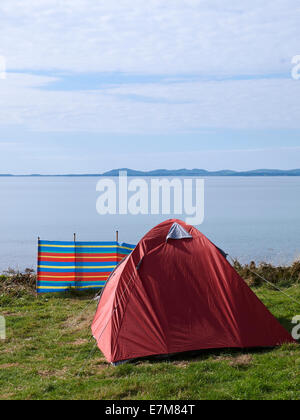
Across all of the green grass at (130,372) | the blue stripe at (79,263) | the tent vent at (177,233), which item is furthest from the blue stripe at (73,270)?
the tent vent at (177,233)

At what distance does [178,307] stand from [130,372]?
1.48 m

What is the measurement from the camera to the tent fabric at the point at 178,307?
27.6 feet

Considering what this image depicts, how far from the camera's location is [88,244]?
15141 mm

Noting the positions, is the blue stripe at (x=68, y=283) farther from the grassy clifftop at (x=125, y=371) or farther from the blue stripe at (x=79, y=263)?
the grassy clifftop at (x=125, y=371)

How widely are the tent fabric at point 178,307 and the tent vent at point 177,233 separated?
0.09m

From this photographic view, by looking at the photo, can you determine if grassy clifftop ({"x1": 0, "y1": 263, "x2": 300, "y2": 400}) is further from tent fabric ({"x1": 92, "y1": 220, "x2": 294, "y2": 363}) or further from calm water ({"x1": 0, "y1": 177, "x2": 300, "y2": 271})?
calm water ({"x1": 0, "y1": 177, "x2": 300, "y2": 271})

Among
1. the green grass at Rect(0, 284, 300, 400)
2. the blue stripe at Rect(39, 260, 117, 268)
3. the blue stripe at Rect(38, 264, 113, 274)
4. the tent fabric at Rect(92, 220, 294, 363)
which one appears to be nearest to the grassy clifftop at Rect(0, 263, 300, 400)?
the green grass at Rect(0, 284, 300, 400)

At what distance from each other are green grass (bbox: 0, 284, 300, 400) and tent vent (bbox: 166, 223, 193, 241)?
7.31ft

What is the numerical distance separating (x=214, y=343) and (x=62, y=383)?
8.71ft

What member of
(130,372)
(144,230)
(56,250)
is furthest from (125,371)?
(144,230)

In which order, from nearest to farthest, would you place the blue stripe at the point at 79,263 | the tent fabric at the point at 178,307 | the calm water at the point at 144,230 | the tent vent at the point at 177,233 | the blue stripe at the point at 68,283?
the tent fabric at the point at 178,307, the tent vent at the point at 177,233, the blue stripe at the point at 68,283, the blue stripe at the point at 79,263, the calm water at the point at 144,230

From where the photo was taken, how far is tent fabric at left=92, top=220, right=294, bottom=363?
841cm
